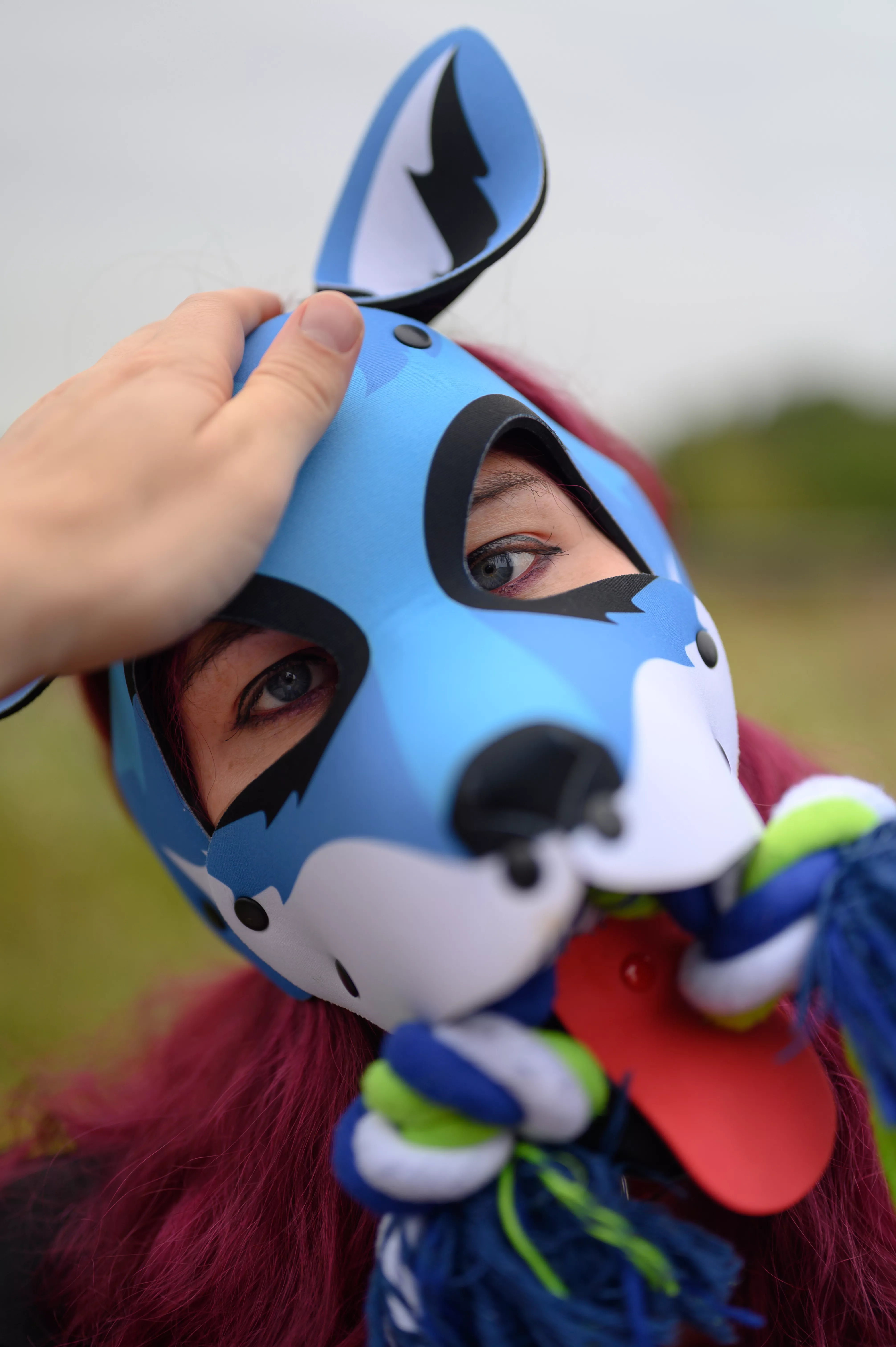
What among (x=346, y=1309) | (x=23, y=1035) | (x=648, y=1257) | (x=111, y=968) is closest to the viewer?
(x=648, y=1257)

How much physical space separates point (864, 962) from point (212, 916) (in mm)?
620

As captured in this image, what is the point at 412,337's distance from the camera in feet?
2.97

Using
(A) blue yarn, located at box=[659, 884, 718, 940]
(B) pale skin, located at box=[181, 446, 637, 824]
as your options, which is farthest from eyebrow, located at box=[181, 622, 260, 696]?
(A) blue yarn, located at box=[659, 884, 718, 940]

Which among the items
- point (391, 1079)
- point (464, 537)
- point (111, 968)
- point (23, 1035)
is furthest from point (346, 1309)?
point (111, 968)

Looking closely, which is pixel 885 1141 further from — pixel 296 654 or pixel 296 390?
pixel 296 390

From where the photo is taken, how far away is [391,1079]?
62cm

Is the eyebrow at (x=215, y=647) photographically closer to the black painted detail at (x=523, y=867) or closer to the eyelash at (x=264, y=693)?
the eyelash at (x=264, y=693)

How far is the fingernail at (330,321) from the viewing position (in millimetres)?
769

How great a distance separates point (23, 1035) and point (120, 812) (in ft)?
2.13

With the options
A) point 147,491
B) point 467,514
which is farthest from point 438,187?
point 147,491

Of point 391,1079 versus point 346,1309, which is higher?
point 391,1079

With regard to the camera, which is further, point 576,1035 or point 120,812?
point 120,812

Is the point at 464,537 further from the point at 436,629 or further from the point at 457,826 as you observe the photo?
the point at 457,826

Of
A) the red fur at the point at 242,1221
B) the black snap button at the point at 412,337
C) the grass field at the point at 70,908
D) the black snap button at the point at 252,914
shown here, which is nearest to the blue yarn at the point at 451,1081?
the black snap button at the point at 252,914
